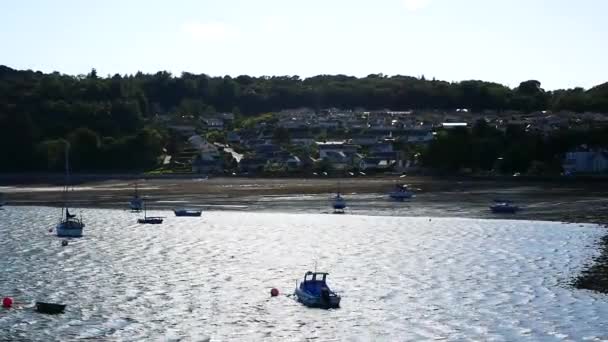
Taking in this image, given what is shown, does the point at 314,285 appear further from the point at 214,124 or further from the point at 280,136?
the point at 214,124

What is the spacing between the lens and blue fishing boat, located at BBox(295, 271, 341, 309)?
34781 mm

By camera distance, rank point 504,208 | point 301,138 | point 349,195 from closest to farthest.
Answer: point 504,208 < point 349,195 < point 301,138

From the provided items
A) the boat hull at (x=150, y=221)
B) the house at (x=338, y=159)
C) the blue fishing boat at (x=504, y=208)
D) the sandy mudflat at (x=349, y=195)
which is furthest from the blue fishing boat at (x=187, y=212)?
the house at (x=338, y=159)

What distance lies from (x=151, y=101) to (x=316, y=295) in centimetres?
13711

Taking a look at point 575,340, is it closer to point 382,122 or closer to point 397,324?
point 397,324

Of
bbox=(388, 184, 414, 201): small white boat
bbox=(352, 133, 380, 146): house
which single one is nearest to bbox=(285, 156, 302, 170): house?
bbox=(352, 133, 380, 146): house

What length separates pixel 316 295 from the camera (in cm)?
3516

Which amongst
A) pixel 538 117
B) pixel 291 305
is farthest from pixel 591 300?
pixel 538 117

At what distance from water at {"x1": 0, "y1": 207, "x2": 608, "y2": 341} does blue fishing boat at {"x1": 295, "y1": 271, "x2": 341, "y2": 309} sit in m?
0.42

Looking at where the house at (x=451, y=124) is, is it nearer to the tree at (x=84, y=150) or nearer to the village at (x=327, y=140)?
A: the village at (x=327, y=140)

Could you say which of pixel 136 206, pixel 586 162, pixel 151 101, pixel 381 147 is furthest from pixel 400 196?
pixel 151 101

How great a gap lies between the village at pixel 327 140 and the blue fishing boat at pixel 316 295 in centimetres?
5737

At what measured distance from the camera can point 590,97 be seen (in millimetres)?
145125

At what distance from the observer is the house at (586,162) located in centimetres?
8975
